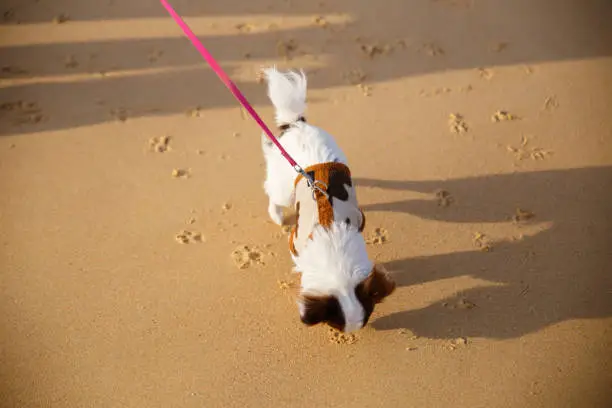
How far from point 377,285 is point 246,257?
1369 mm

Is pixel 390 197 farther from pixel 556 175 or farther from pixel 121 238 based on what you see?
pixel 121 238

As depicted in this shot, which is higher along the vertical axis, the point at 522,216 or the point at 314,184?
the point at 522,216

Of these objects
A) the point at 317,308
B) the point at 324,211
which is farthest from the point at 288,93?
the point at 317,308

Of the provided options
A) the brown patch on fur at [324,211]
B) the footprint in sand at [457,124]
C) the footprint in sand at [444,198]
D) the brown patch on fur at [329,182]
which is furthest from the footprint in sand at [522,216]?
the brown patch on fur at [324,211]

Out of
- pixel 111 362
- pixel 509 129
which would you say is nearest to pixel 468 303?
pixel 509 129

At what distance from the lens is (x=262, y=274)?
3.73m

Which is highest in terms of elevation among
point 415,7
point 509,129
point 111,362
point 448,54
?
point 415,7

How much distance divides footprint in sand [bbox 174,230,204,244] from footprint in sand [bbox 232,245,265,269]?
0.33 m

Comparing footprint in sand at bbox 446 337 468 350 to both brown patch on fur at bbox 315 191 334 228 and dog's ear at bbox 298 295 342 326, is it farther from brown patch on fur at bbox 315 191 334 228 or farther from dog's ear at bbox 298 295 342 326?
brown patch on fur at bbox 315 191 334 228

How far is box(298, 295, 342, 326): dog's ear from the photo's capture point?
105 inches

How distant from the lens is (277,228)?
3.97 meters

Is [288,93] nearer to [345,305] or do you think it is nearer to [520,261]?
[345,305]

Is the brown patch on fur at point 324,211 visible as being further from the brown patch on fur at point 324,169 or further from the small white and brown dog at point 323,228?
the brown patch on fur at point 324,169

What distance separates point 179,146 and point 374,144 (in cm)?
186
